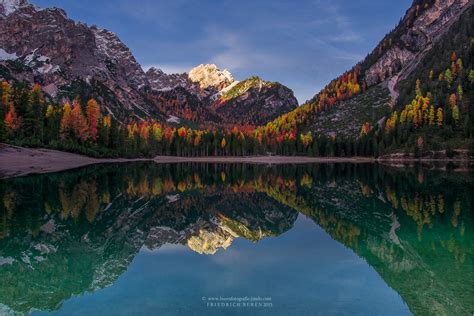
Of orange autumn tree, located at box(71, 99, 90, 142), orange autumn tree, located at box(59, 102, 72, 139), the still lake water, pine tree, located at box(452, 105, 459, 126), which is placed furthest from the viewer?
pine tree, located at box(452, 105, 459, 126)

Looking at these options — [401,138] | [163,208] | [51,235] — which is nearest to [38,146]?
[163,208]

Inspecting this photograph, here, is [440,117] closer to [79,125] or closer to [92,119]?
[92,119]

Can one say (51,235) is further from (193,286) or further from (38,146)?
(38,146)

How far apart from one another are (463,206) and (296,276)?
26368 millimetres

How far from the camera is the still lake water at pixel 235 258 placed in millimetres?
15008

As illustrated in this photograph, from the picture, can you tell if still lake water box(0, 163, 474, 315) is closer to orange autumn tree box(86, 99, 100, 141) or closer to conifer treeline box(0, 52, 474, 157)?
conifer treeline box(0, 52, 474, 157)

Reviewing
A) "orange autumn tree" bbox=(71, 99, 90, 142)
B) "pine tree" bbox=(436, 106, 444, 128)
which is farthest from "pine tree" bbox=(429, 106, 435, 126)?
"orange autumn tree" bbox=(71, 99, 90, 142)

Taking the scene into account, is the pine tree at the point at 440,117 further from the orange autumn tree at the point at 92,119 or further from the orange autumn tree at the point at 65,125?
the orange autumn tree at the point at 65,125

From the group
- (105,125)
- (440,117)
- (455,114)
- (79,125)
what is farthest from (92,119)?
(455,114)

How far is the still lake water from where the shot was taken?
1501 cm

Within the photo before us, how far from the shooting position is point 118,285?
1692 cm

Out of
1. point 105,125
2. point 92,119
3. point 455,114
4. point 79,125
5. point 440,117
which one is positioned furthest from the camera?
point 440,117

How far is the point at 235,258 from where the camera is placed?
22.2 metres

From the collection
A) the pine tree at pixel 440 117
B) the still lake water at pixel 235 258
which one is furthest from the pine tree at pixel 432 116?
the still lake water at pixel 235 258
